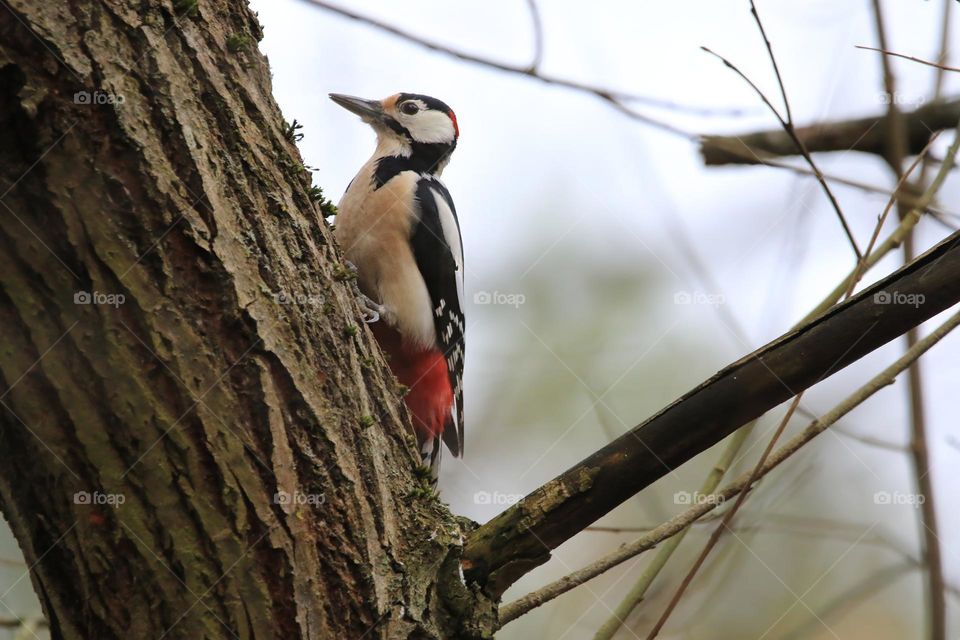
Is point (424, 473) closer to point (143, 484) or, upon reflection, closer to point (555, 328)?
point (143, 484)

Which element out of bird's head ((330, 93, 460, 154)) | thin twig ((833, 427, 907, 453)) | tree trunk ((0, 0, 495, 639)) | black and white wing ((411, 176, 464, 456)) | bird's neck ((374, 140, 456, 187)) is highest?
bird's head ((330, 93, 460, 154))

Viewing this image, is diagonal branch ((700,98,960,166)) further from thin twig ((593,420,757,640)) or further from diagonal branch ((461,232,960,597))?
diagonal branch ((461,232,960,597))

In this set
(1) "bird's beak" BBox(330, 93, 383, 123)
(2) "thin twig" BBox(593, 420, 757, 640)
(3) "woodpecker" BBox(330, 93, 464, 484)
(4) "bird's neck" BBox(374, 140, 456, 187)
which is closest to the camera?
(2) "thin twig" BBox(593, 420, 757, 640)

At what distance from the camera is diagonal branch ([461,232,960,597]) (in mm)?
1509

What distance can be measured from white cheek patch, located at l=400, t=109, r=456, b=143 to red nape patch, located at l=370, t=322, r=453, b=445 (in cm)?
118

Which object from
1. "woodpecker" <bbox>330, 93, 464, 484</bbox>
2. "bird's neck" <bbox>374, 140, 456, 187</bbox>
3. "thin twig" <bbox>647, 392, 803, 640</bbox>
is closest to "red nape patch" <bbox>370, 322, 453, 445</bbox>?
"woodpecker" <bbox>330, 93, 464, 484</bbox>

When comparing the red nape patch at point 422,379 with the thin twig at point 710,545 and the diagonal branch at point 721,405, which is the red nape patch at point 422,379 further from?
the diagonal branch at point 721,405

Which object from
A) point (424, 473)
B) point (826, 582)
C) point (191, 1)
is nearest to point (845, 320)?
point (424, 473)

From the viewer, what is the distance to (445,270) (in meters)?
3.62

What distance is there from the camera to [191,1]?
1664mm

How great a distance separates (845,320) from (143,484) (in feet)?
4.24

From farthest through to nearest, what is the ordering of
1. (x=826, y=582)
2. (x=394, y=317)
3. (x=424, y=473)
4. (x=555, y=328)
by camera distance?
(x=555, y=328) < (x=826, y=582) < (x=394, y=317) < (x=424, y=473)

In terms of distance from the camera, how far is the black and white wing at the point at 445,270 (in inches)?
139

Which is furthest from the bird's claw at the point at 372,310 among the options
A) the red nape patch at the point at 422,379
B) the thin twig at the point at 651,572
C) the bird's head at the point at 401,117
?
the thin twig at the point at 651,572
